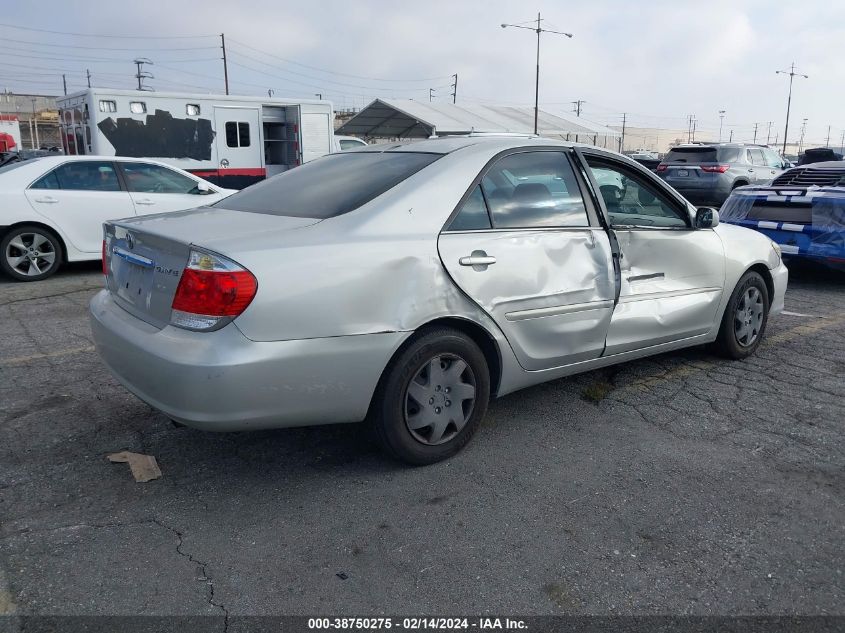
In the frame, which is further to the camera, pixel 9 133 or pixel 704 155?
pixel 9 133

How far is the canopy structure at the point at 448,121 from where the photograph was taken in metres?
28.1

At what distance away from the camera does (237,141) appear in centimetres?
1423

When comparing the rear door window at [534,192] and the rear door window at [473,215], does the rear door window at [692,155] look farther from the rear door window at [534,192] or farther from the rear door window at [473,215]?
the rear door window at [473,215]

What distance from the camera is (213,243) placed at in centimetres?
292

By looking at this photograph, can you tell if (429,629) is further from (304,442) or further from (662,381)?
(662,381)

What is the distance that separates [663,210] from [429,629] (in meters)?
3.11

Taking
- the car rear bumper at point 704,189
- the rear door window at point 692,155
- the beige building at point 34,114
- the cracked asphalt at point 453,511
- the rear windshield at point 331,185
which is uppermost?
the beige building at point 34,114

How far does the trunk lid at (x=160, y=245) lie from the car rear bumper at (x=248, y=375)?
0.43ft

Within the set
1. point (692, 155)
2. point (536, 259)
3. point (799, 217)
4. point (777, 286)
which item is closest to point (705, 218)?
point (777, 286)

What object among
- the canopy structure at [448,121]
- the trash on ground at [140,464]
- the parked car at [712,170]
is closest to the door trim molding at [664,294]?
the trash on ground at [140,464]

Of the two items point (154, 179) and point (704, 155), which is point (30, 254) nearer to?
point (154, 179)

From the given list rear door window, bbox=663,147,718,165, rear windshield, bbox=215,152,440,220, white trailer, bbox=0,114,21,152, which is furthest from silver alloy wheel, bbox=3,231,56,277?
white trailer, bbox=0,114,21,152

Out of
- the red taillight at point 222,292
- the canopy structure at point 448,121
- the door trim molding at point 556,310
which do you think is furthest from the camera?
the canopy structure at point 448,121

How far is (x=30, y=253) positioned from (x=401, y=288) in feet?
21.3
